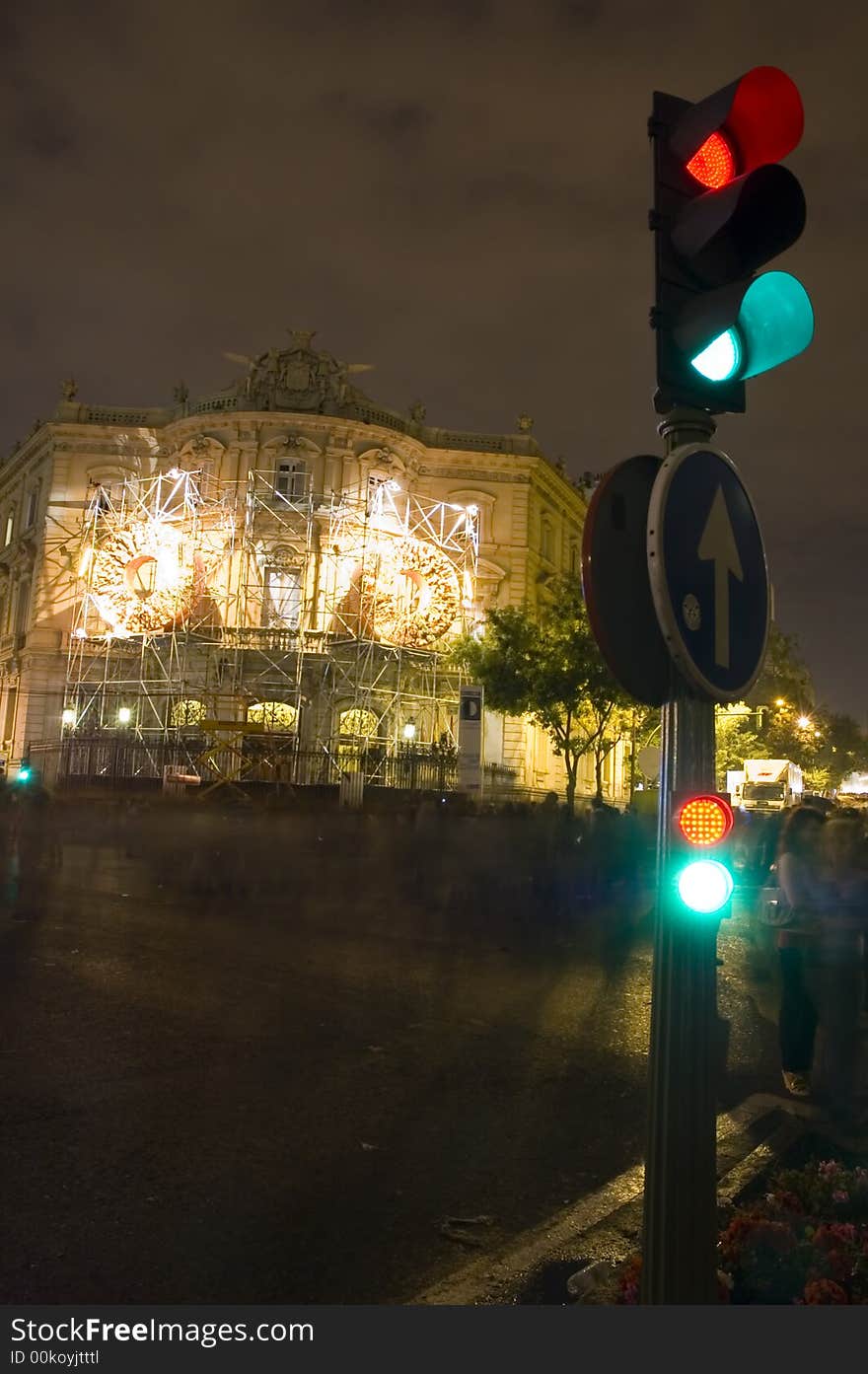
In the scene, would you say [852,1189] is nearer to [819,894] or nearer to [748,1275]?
[748,1275]

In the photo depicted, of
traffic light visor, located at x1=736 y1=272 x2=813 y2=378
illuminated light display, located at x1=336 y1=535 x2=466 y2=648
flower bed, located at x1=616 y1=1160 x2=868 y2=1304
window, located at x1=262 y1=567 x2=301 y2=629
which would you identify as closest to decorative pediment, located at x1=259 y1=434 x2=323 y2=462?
illuminated light display, located at x1=336 y1=535 x2=466 y2=648

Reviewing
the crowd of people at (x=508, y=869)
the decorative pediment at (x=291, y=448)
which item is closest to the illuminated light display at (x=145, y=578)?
the decorative pediment at (x=291, y=448)

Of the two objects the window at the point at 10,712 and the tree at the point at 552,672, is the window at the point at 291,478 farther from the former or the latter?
the window at the point at 10,712

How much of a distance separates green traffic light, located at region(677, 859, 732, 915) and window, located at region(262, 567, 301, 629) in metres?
32.5

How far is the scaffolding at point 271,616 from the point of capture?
107 feet

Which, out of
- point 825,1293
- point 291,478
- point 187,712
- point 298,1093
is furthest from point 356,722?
point 825,1293

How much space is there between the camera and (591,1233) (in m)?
3.82

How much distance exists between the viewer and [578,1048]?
6605 millimetres

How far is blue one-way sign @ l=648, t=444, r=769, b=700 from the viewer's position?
2557 mm

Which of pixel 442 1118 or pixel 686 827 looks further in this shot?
pixel 442 1118

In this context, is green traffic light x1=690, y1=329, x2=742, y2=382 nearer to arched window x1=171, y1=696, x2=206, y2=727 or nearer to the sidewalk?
the sidewalk

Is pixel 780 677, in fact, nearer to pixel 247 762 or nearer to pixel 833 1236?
pixel 247 762

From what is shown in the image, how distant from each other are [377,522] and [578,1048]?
99.1ft

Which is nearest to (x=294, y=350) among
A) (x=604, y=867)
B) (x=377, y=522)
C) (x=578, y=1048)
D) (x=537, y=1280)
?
(x=377, y=522)
